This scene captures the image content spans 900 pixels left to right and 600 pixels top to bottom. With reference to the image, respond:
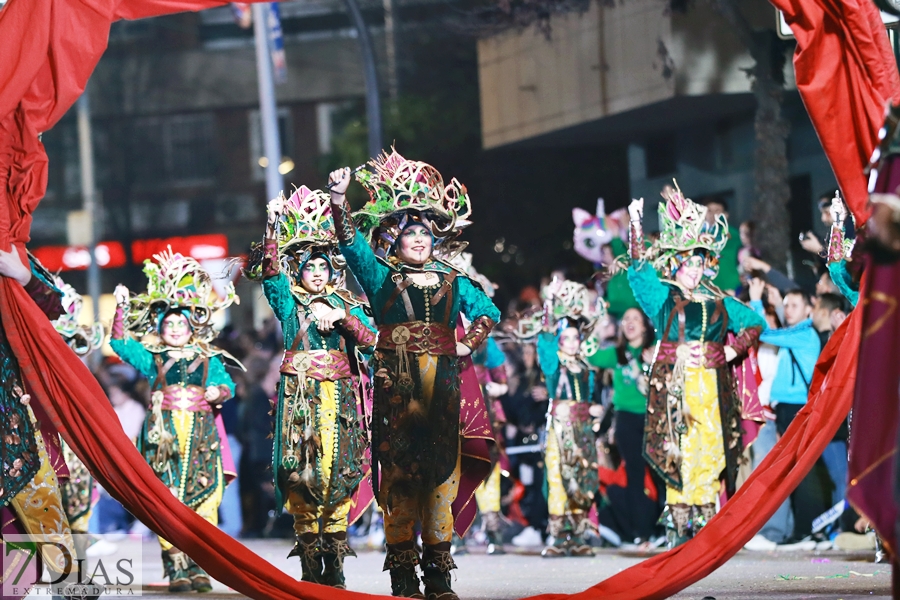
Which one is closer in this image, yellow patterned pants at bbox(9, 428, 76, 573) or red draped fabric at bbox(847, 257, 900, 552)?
red draped fabric at bbox(847, 257, 900, 552)

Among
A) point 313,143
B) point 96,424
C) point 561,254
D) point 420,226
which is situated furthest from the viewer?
point 313,143

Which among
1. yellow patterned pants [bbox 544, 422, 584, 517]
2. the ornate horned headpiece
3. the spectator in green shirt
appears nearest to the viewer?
yellow patterned pants [bbox 544, 422, 584, 517]

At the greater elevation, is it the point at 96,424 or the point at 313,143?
the point at 313,143

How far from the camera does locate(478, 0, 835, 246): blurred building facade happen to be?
1366 centimetres

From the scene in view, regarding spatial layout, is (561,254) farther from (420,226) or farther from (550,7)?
(420,226)

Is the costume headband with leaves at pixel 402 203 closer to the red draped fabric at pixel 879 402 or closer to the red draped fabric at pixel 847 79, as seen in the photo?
the red draped fabric at pixel 847 79

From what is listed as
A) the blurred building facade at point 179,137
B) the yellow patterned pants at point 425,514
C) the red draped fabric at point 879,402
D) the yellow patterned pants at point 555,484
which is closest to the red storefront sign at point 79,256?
the blurred building facade at point 179,137

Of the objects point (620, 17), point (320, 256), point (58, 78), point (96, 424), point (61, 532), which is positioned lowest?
point (61, 532)

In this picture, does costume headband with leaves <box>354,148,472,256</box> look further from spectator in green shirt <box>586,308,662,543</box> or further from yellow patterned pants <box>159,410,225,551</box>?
spectator in green shirt <box>586,308,662,543</box>

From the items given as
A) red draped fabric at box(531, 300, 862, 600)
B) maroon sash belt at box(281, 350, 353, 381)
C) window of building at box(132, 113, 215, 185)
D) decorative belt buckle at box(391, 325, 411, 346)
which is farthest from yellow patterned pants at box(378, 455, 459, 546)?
window of building at box(132, 113, 215, 185)

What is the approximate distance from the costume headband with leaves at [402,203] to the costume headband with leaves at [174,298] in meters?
2.34

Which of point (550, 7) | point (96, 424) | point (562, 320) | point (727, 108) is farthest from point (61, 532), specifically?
point (550, 7)

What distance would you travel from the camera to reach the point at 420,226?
748 cm

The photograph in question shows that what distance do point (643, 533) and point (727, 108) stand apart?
4.62 m
